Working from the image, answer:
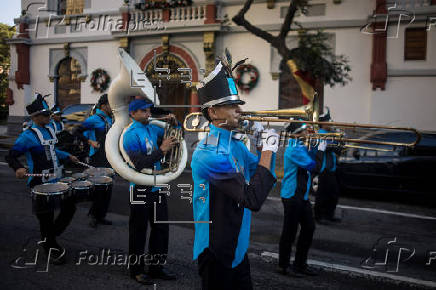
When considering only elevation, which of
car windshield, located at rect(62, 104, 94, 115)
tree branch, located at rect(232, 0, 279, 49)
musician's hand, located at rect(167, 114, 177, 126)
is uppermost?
tree branch, located at rect(232, 0, 279, 49)

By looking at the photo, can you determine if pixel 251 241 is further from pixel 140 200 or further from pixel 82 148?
pixel 82 148

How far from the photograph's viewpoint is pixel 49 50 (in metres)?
19.8

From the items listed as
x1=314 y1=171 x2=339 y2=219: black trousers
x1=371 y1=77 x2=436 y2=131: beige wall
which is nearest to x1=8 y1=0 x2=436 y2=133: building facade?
x1=371 y1=77 x2=436 y2=131: beige wall

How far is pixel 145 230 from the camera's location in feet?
13.9

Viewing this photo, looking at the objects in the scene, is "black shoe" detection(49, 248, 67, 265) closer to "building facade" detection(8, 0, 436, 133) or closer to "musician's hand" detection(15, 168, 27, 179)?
"musician's hand" detection(15, 168, 27, 179)

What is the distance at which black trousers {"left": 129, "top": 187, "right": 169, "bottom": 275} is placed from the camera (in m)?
4.20

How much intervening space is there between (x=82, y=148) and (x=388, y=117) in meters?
10.8

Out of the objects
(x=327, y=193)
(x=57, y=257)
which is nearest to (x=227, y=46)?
(x=327, y=193)

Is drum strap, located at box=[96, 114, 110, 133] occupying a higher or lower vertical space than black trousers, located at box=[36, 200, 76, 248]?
higher

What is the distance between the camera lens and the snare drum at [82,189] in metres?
4.51

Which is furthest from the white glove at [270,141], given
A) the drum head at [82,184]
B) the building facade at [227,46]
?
the building facade at [227,46]

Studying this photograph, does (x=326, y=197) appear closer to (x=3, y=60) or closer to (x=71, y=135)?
(x=71, y=135)

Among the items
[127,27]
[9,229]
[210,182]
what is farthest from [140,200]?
[127,27]

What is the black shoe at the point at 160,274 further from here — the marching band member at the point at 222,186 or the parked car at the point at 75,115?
the parked car at the point at 75,115
